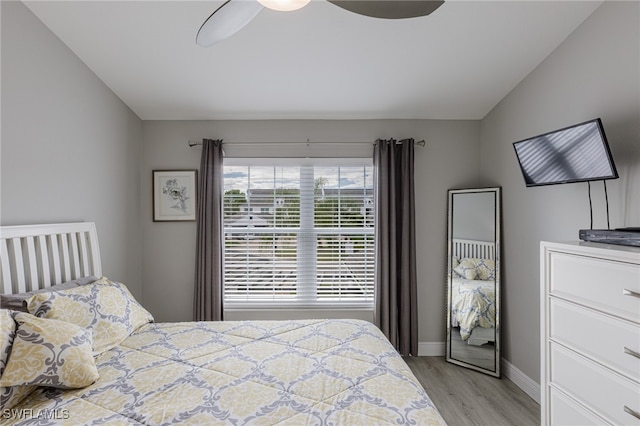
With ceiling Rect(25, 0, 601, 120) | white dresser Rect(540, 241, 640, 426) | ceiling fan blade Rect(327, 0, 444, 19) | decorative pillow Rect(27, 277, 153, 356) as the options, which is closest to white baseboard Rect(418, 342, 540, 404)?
white dresser Rect(540, 241, 640, 426)

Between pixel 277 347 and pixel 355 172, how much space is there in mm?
2104

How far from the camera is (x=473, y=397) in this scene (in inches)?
104

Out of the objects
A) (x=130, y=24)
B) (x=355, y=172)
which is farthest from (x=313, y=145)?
(x=130, y=24)

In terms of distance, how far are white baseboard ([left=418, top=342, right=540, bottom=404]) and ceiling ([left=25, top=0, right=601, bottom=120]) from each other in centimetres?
238

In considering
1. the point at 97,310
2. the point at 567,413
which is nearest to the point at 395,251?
the point at 567,413

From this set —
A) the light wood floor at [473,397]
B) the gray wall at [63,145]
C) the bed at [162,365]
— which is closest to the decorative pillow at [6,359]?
the bed at [162,365]

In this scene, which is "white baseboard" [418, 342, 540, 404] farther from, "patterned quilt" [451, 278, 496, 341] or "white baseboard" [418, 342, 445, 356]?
"patterned quilt" [451, 278, 496, 341]

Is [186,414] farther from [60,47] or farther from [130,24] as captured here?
[60,47]

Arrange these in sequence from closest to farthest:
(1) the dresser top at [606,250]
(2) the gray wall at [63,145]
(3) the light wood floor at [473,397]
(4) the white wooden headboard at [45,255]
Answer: (1) the dresser top at [606,250]
(4) the white wooden headboard at [45,255]
(2) the gray wall at [63,145]
(3) the light wood floor at [473,397]

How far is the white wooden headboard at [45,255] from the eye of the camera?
6.03 feet

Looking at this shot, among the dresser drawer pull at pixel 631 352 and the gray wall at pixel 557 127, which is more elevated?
the gray wall at pixel 557 127

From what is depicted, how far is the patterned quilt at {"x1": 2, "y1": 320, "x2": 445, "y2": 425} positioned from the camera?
125cm

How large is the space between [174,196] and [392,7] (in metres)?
2.78

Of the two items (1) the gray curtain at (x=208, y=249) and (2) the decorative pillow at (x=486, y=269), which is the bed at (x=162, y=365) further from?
(2) the decorative pillow at (x=486, y=269)
